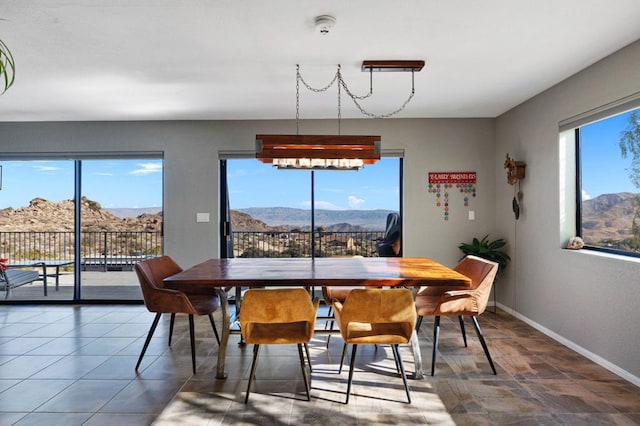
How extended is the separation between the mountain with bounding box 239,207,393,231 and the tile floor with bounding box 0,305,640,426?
7.16 feet

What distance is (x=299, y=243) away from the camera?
6.40 metres

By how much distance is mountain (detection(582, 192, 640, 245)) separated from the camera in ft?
10.2

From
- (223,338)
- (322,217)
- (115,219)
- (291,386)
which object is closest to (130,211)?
(115,219)

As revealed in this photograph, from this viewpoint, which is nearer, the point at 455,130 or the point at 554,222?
the point at 554,222

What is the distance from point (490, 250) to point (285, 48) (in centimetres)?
343

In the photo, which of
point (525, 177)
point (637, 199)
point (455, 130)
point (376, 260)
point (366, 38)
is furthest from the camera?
point (455, 130)

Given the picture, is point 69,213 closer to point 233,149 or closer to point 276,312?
point 233,149

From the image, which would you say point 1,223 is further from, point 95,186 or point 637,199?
point 637,199

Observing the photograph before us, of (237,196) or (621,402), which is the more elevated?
(237,196)

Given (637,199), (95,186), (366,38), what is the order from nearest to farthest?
(366,38) → (637,199) → (95,186)

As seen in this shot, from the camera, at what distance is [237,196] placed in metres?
6.02

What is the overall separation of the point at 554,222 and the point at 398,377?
2.23 metres

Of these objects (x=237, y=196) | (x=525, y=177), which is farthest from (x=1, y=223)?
(x=525, y=177)

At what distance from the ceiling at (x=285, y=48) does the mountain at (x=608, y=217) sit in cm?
114
